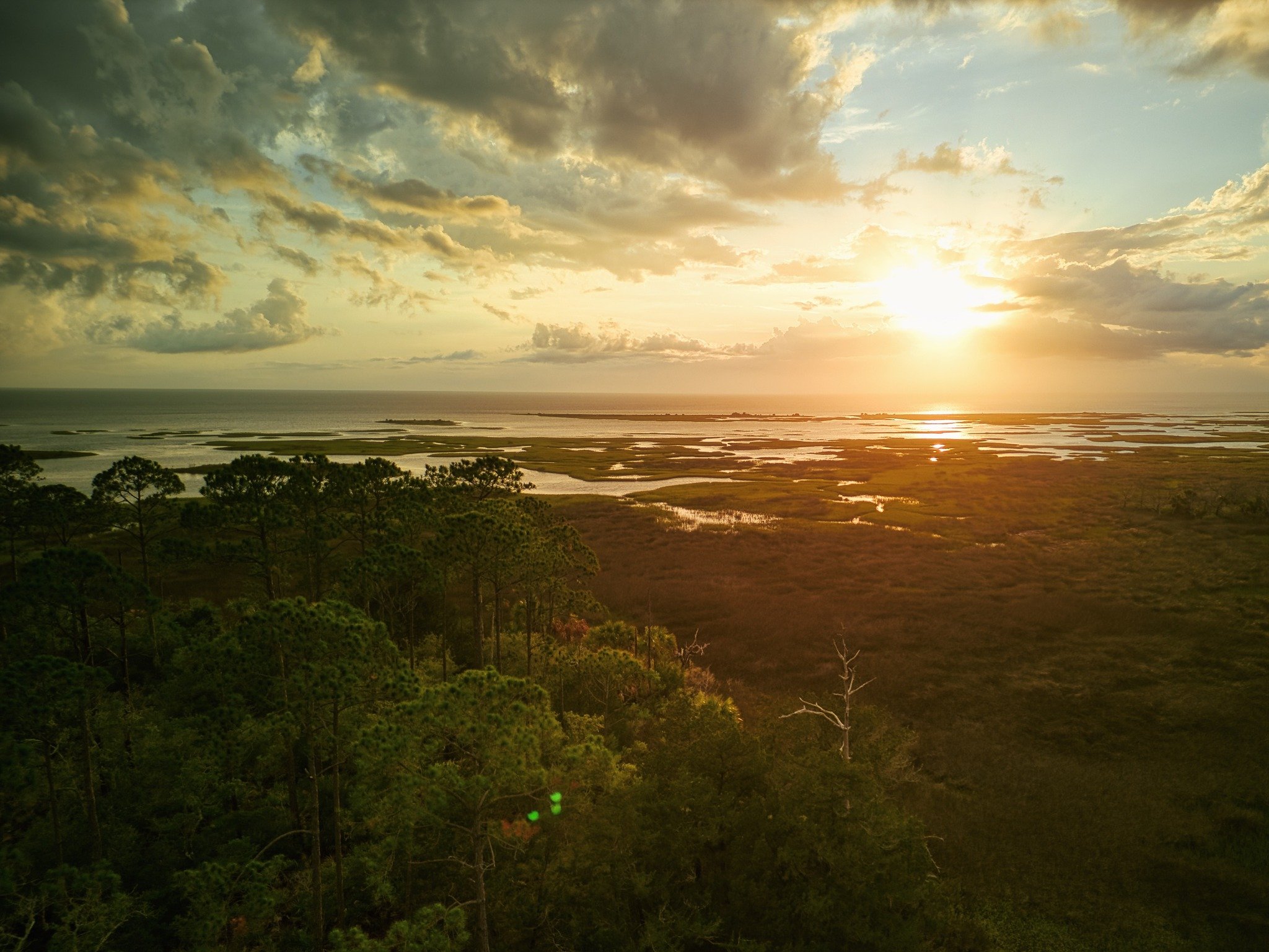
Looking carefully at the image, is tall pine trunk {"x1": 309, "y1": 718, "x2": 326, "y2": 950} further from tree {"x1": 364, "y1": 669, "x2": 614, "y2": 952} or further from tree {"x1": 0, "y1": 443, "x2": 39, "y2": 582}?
tree {"x1": 0, "y1": 443, "x2": 39, "y2": 582}

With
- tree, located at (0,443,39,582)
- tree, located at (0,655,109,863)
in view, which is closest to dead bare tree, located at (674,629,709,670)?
tree, located at (0,655,109,863)

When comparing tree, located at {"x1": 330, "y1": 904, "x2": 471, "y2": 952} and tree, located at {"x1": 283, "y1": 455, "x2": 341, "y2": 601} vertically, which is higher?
tree, located at {"x1": 283, "y1": 455, "x2": 341, "y2": 601}

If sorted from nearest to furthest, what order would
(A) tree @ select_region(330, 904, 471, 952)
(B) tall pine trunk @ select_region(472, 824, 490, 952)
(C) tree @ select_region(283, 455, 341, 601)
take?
1. (A) tree @ select_region(330, 904, 471, 952)
2. (B) tall pine trunk @ select_region(472, 824, 490, 952)
3. (C) tree @ select_region(283, 455, 341, 601)

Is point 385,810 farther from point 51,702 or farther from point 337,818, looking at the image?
point 51,702

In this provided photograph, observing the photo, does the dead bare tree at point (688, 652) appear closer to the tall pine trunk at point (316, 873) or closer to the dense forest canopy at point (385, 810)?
the dense forest canopy at point (385, 810)

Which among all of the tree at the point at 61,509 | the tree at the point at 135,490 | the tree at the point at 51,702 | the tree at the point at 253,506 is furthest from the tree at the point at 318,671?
the tree at the point at 61,509

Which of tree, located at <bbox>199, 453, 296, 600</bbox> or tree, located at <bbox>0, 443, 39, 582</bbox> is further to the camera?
tree, located at <bbox>0, 443, 39, 582</bbox>
